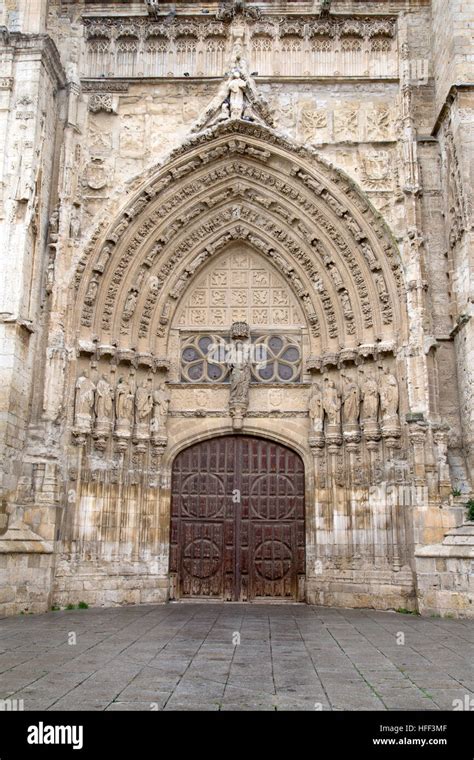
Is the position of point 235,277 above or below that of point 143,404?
above

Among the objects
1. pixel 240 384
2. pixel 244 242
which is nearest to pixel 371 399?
pixel 240 384

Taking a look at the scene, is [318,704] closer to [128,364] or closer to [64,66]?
[128,364]

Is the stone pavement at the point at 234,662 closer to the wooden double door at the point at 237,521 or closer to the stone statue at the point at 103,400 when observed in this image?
the wooden double door at the point at 237,521

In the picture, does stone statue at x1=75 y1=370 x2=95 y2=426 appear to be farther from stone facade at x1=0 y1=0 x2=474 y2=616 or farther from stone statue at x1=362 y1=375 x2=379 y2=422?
stone statue at x1=362 y1=375 x2=379 y2=422

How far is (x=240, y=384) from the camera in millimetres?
13312

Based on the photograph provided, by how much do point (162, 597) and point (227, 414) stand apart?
349 cm

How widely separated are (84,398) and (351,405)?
467 centimetres

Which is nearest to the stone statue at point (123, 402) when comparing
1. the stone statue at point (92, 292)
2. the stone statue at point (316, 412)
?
the stone statue at point (92, 292)

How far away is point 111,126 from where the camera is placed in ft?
44.3

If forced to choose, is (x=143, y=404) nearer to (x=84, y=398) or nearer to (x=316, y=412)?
(x=84, y=398)

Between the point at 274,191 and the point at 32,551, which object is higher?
the point at 274,191

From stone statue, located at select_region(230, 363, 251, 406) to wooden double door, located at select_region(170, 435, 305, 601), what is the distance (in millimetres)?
724

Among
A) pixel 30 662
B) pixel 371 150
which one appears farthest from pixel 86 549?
pixel 371 150

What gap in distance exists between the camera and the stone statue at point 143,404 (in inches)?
505
